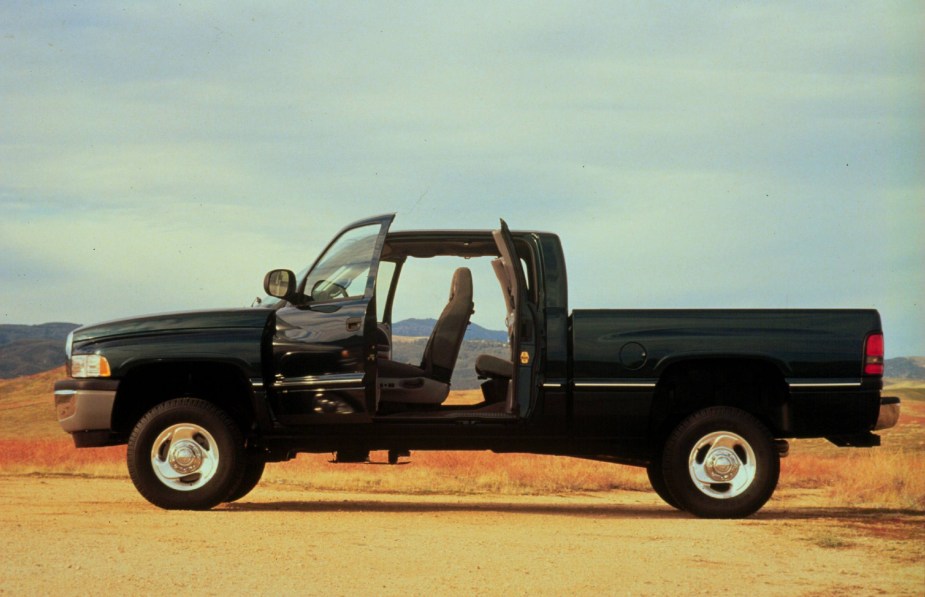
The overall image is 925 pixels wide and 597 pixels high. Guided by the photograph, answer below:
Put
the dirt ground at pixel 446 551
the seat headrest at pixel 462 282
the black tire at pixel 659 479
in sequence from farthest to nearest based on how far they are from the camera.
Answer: the seat headrest at pixel 462 282 < the black tire at pixel 659 479 < the dirt ground at pixel 446 551

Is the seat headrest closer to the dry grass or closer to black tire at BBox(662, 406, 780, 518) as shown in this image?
black tire at BBox(662, 406, 780, 518)

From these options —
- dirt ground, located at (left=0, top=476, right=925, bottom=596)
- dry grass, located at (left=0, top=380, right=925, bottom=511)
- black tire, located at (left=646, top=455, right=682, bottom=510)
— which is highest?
black tire, located at (left=646, top=455, right=682, bottom=510)

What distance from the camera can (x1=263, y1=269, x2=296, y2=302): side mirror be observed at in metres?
9.91

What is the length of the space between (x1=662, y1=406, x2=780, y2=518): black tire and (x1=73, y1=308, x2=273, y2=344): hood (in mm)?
3476

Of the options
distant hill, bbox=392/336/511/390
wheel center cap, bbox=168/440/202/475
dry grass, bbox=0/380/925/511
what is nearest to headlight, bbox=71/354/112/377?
wheel center cap, bbox=168/440/202/475

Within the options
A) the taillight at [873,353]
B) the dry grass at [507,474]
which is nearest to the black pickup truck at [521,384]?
the taillight at [873,353]

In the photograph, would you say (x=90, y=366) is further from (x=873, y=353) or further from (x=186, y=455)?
(x=873, y=353)

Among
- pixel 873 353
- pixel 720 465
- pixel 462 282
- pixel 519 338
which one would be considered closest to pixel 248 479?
pixel 462 282

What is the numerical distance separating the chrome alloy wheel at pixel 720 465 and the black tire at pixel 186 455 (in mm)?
3654

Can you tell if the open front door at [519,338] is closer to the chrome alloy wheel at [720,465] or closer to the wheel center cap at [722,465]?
the chrome alloy wheel at [720,465]

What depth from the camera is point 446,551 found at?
27.0ft

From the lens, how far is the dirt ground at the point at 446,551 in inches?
278

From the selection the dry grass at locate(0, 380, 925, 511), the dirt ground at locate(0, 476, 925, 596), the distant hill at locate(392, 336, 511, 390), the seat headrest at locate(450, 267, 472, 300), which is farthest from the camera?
the dry grass at locate(0, 380, 925, 511)

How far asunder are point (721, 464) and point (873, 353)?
1.49 m
